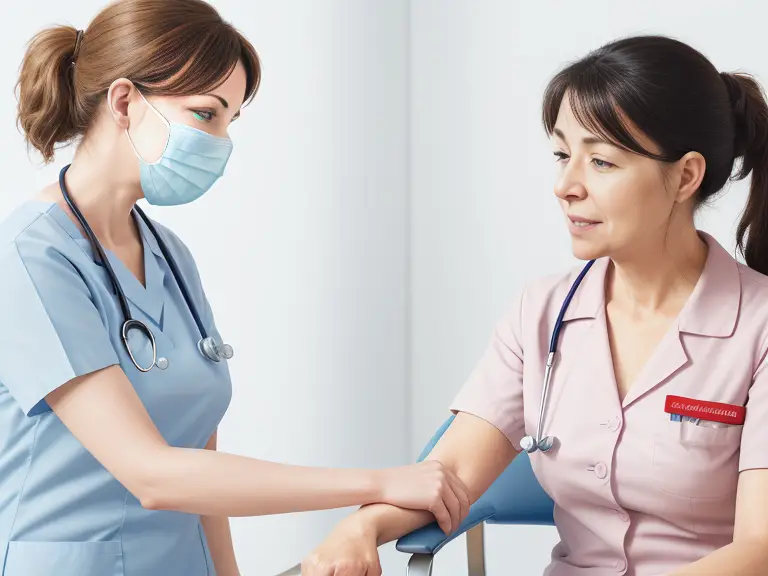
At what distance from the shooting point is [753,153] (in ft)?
5.12

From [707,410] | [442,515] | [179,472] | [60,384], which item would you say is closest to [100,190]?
[60,384]

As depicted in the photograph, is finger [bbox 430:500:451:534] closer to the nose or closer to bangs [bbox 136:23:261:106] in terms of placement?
the nose

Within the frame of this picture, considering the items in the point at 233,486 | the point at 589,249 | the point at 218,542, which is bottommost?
the point at 218,542

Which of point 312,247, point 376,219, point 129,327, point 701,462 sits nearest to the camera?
point 701,462

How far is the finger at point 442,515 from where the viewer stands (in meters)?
1.47

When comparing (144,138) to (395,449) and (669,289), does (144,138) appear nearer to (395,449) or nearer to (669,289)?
(669,289)

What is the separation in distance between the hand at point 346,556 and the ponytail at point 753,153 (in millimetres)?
814

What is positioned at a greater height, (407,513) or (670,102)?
(670,102)

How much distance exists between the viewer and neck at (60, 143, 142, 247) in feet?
5.16

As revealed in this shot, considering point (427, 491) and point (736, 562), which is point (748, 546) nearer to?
point (736, 562)

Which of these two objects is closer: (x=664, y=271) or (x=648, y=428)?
(x=648, y=428)

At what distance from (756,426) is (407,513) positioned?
0.54 meters

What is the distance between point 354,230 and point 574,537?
1.53m

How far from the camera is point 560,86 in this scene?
1.54m
